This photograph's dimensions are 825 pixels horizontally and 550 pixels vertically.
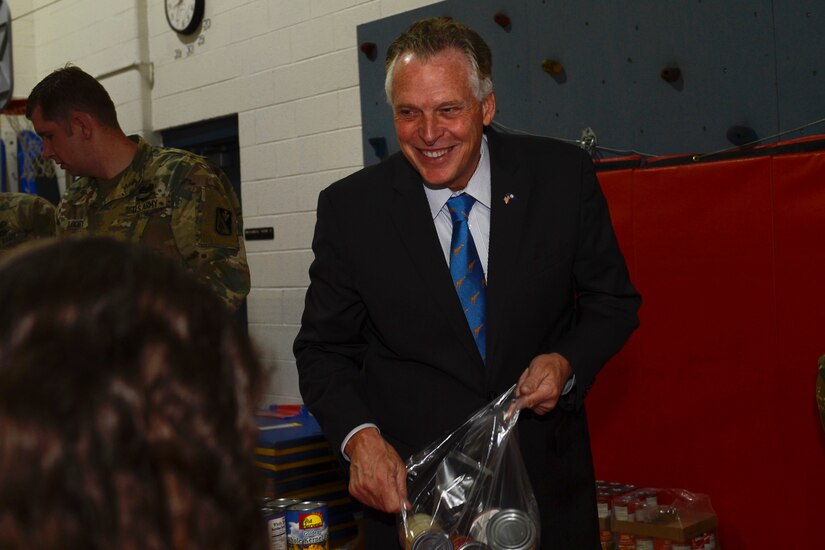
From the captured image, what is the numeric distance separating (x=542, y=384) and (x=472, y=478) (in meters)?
0.21

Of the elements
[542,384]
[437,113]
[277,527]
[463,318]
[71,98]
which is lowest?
[277,527]

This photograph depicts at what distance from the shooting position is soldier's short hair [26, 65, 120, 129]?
10.2 ft

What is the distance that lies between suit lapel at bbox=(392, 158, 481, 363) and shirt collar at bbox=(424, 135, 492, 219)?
0.03m

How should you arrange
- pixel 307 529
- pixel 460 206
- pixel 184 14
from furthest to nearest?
pixel 184 14 → pixel 307 529 → pixel 460 206

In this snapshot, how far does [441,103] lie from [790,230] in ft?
5.34

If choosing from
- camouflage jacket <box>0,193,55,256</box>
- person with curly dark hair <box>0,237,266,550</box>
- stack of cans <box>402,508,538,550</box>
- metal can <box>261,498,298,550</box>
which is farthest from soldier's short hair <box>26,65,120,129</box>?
person with curly dark hair <box>0,237,266,550</box>

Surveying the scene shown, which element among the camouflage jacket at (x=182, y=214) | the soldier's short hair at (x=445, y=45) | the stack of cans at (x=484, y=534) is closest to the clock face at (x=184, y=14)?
the camouflage jacket at (x=182, y=214)

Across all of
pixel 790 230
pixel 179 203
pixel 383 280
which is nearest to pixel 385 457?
pixel 383 280

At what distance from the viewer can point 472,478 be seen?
1.68m

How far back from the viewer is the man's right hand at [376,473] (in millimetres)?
1589

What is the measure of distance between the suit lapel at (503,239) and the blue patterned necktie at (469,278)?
0.02 metres

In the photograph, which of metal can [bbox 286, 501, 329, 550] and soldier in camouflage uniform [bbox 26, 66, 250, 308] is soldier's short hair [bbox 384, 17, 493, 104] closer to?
soldier in camouflage uniform [bbox 26, 66, 250, 308]

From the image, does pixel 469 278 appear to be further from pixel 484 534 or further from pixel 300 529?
pixel 300 529

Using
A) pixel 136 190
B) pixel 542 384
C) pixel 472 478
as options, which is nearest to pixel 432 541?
pixel 472 478
